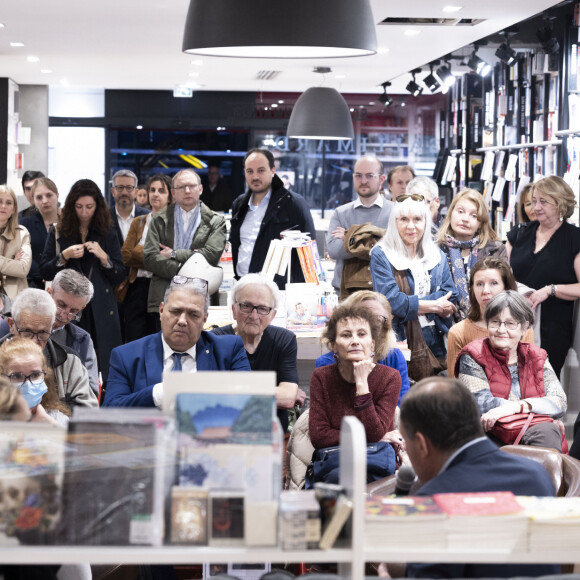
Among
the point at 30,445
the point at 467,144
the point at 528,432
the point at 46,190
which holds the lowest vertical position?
the point at 528,432

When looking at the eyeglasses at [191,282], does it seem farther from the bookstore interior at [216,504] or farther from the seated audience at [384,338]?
the bookstore interior at [216,504]

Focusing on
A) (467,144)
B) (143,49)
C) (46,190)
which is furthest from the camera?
(467,144)

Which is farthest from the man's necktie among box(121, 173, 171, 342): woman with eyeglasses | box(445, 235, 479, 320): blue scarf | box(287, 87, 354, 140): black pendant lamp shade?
box(287, 87, 354, 140): black pendant lamp shade

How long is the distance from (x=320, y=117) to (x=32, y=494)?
29.0 ft

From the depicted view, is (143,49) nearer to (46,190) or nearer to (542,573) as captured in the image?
(46,190)

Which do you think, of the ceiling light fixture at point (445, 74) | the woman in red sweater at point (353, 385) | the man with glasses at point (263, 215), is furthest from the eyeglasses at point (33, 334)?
the ceiling light fixture at point (445, 74)

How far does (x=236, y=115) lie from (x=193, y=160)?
1198mm

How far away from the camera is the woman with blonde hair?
655 centimetres

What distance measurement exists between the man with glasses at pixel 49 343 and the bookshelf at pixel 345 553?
2.13 metres

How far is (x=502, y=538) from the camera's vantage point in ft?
6.94

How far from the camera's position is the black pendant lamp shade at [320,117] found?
34.6ft

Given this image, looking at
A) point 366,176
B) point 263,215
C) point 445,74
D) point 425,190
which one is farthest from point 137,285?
point 445,74

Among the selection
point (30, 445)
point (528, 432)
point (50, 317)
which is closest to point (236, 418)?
point (30, 445)

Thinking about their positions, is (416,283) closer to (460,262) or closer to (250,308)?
(460,262)
